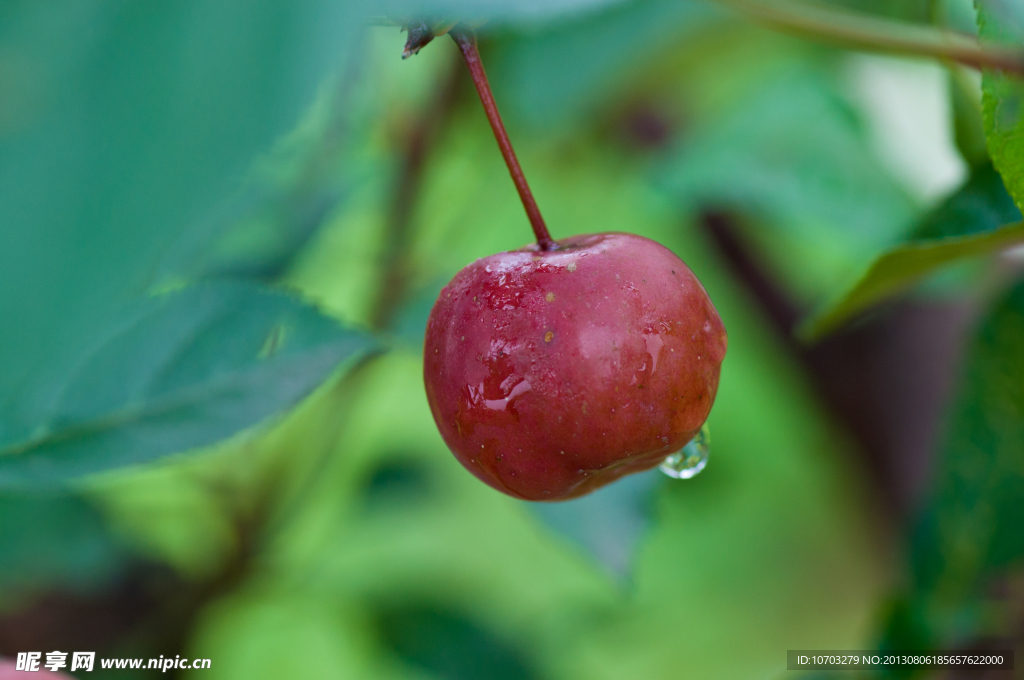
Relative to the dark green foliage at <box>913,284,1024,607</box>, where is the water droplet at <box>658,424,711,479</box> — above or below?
above

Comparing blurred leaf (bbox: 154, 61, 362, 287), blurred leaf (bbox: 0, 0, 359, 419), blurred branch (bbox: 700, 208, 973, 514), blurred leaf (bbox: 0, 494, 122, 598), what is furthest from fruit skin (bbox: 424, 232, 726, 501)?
blurred branch (bbox: 700, 208, 973, 514)

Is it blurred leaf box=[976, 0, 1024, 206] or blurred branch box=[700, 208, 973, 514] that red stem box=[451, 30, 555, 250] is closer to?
blurred leaf box=[976, 0, 1024, 206]

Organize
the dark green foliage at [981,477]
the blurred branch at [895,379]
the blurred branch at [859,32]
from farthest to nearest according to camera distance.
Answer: the blurred branch at [895,379], the dark green foliage at [981,477], the blurred branch at [859,32]

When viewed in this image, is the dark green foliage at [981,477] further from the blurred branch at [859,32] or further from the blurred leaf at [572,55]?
the blurred leaf at [572,55]

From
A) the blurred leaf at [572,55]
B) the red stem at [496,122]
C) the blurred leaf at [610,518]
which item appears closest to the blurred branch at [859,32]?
the red stem at [496,122]

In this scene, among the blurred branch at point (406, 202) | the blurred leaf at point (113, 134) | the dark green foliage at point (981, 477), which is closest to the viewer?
the blurred leaf at point (113, 134)

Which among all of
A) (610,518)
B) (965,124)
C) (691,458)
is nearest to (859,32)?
(965,124)
